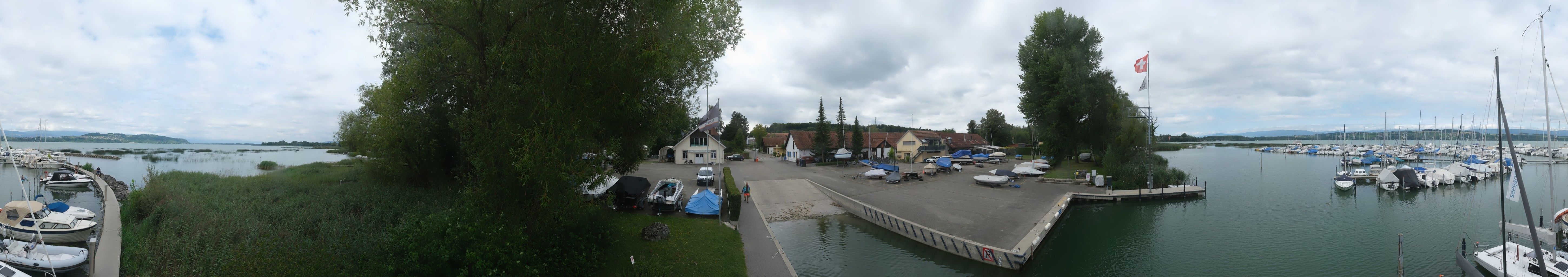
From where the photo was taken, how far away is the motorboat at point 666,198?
50.2 ft

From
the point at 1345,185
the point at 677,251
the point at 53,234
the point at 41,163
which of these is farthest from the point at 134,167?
the point at 1345,185

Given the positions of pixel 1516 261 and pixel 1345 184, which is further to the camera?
pixel 1345 184

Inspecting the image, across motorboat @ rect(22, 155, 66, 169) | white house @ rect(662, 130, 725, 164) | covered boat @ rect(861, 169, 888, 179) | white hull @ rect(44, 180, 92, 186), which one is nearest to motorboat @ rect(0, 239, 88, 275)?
white hull @ rect(44, 180, 92, 186)

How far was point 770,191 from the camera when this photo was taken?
23203 mm

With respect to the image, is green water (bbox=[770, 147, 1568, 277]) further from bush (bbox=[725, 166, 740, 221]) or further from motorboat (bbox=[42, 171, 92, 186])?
motorboat (bbox=[42, 171, 92, 186])

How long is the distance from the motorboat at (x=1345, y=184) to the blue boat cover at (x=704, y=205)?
32.0 m

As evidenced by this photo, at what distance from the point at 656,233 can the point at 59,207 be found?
19424 millimetres

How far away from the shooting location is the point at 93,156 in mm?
57500

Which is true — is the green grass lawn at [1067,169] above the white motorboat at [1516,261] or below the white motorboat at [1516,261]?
above

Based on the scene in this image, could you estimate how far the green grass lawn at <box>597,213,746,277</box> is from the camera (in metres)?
9.27

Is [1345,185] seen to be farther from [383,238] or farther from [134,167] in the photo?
[134,167]

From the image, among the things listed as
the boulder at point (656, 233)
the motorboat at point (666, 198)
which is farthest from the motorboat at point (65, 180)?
the boulder at point (656, 233)

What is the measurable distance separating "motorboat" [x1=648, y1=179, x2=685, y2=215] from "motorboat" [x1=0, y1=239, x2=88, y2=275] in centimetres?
1235

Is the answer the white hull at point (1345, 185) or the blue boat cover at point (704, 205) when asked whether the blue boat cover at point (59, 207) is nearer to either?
the blue boat cover at point (704, 205)
